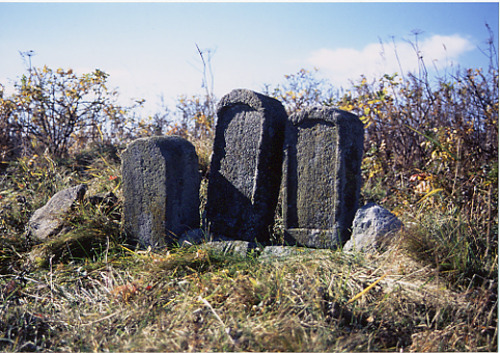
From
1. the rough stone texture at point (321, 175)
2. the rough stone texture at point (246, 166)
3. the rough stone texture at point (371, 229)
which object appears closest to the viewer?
the rough stone texture at point (371, 229)

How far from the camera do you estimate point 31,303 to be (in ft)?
10.6

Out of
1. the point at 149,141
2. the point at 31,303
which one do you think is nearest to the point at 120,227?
the point at 149,141

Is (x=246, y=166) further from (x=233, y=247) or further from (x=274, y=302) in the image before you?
(x=274, y=302)

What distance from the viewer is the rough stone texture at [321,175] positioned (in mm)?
3668

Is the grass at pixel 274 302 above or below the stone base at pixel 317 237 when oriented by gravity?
below

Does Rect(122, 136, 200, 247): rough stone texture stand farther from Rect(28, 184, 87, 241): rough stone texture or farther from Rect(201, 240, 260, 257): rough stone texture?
Rect(28, 184, 87, 241): rough stone texture

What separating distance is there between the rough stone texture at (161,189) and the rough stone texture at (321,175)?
2.87 ft

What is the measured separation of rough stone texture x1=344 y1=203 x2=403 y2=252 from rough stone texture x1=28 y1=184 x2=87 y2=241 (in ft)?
8.88

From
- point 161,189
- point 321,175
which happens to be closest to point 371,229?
point 321,175

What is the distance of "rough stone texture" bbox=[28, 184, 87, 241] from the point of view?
451 centimetres

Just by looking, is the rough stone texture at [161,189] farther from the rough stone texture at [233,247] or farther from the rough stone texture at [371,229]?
the rough stone texture at [371,229]

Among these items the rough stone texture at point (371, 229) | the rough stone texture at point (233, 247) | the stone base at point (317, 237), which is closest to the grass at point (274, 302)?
the rough stone texture at point (233, 247)

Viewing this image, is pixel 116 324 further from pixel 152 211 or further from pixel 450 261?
pixel 450 261

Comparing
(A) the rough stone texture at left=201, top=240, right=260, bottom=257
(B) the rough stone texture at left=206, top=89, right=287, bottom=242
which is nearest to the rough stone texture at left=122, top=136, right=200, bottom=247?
(B) the rough stone texture at left=206, top=89, right=287, bottom=242
